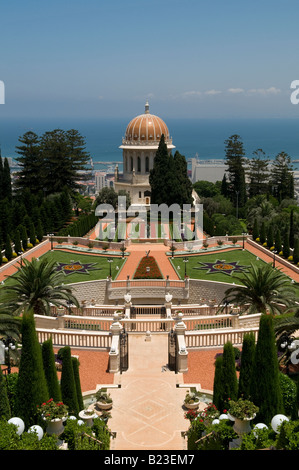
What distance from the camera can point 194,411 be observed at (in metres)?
17.0

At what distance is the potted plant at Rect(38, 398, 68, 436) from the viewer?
14.5 metres

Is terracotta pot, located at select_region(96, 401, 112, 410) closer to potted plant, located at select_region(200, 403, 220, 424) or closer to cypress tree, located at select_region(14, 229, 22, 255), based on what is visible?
potted plant, located at select_region(200, 403, 220, 424)

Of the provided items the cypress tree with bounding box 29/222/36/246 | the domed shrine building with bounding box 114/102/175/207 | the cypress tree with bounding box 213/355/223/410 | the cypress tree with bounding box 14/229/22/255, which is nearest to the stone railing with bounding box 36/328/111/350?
the cypress tree with bounding box 213/355/223/410

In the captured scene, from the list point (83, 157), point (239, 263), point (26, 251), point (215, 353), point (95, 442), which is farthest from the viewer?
point (83, 157)

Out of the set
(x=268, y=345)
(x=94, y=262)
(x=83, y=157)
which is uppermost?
(x=83, y=157)

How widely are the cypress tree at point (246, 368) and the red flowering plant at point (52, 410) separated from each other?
536 centimetres

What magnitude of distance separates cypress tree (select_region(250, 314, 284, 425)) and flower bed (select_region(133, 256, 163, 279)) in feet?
85.7

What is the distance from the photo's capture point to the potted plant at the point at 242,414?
14336 mm

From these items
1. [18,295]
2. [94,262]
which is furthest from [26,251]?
[18,295]

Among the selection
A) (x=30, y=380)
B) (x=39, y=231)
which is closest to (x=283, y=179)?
(x=39, y=231)

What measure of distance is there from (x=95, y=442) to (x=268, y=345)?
18.7ft

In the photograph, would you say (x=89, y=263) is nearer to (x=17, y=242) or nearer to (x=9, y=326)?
(x=17, y=242)
